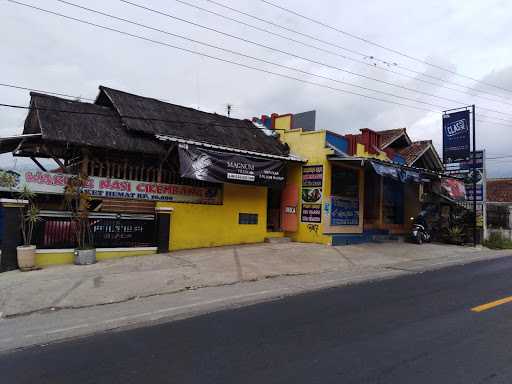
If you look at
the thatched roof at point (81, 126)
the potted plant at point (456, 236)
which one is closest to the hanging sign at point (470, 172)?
the potted plant at point (456, 236)

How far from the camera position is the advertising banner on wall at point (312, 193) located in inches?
616

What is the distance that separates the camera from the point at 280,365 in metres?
4.28

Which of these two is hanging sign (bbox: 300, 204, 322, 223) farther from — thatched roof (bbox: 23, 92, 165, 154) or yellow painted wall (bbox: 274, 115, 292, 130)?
thatched roof (bbox: 23, 92, 165, 154)

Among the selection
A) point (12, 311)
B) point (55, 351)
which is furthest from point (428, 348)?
point (12, 311)

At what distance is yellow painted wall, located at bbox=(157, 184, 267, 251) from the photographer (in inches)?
511

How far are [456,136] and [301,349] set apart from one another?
1778 centimetres

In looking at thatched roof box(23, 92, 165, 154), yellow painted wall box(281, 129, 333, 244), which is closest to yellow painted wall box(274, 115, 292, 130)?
yellow painted wall box(281, 129, 333, 244)

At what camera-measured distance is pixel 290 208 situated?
16484 millimetres

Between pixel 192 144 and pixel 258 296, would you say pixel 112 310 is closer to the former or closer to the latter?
pixel 258 296

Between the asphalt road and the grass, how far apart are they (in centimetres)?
1439

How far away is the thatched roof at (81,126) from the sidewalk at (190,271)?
3.27 m

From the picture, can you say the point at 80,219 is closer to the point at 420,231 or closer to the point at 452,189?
the point at 420,231

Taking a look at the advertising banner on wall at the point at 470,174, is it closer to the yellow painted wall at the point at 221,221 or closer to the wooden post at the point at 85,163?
the yellow painted wall at the point at 221,221

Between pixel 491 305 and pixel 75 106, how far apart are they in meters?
12.0
